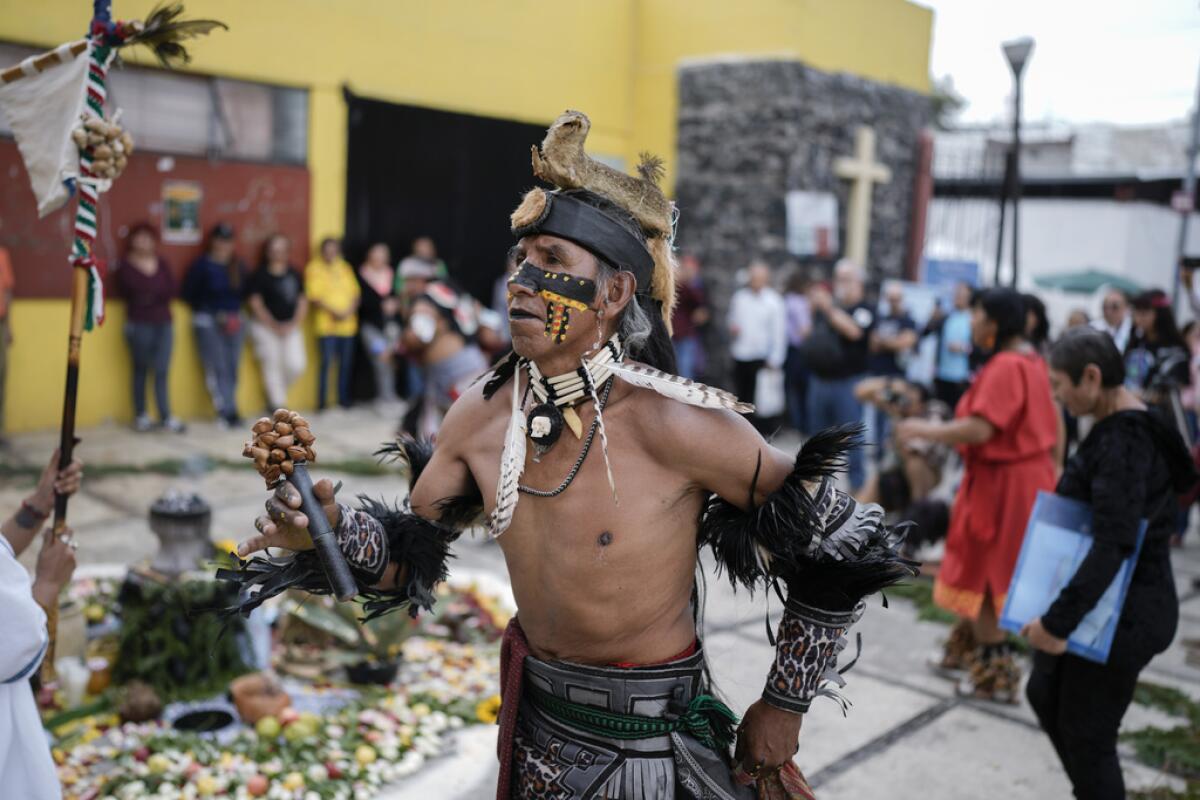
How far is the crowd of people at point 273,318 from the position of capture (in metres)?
9.50

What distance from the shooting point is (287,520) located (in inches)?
85.4

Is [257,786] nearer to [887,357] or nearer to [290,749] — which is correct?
[290,749]

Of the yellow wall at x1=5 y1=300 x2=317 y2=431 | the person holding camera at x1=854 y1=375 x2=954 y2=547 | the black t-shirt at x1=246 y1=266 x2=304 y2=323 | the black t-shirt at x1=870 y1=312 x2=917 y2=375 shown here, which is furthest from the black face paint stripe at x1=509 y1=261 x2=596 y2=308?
the black t-shirt at x1=246 y1=266 x2=304 y2=323

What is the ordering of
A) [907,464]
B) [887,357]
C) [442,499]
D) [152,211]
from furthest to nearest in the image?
[887,357]
[152,211]
[907,464]
[442,499]

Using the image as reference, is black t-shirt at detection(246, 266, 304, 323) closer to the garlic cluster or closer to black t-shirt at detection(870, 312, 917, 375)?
black t-shirt at detection(870, 312, 917, 375)

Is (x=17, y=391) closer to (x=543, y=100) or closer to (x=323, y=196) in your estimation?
(x=323, y=196)

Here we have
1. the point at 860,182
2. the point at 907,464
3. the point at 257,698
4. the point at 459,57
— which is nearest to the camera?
the point at 257,698

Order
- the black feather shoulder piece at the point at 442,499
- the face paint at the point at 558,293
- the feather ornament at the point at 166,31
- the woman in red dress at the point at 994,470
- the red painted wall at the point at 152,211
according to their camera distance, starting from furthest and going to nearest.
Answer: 1. the red painted wall at the point at 152,211
2. the woman in red dress at the point at 994,470
3. the feather ornament at the point at 166,31
4. the black feather shoulder piece at the point at 442,499
5. the face paint at the point at 558,293

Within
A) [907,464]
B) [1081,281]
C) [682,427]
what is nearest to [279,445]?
[682,427]

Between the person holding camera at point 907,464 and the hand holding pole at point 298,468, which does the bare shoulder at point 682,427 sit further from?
the person holding camera at point 907,464

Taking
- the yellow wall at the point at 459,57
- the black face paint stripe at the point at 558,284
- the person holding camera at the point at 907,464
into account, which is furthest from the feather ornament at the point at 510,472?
the yellow wall at the point at 459,57

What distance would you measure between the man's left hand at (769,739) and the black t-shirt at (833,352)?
21.3ft

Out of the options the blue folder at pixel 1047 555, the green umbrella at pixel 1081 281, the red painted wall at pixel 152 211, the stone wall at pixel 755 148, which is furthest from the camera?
the green umbrella at pixel 1081 281

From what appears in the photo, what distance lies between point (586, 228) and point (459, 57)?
1038 cm
